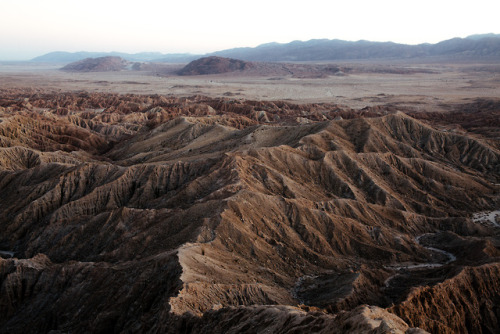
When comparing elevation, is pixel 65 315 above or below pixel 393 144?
below

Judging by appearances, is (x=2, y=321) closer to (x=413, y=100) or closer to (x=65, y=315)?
(x=65, y=315)

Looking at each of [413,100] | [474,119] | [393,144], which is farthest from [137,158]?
[413,100]

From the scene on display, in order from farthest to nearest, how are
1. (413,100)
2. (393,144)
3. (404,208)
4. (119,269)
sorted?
(413,100)
(393,144)
(404,208)
(119,269)

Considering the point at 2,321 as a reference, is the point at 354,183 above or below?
above

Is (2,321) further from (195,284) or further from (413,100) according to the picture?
(413,100)

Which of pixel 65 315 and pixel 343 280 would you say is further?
pixel 343 280

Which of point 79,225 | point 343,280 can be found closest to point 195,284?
point 343,280

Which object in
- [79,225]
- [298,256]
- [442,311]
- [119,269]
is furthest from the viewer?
[79,225]
